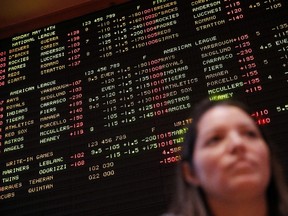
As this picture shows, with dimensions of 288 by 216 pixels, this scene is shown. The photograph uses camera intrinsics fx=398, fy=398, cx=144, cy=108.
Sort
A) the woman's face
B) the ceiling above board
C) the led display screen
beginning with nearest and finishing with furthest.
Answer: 1. the woman's face
2. the led display screen
3. the ceiling above board

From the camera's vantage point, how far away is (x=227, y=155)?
0.91 meters

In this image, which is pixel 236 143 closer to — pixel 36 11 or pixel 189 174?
pixel 189 174

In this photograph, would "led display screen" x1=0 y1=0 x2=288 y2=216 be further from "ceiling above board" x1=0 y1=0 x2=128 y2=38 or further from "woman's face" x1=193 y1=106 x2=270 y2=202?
"woman's face" x1=193 y1=106 x2=270 y2=202

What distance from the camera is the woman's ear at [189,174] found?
3.38ft

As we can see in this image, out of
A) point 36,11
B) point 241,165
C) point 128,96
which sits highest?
point 36,11

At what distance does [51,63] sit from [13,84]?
0.92ft

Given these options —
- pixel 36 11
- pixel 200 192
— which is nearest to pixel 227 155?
pixel 200 192

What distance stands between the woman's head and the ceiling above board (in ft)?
5.99

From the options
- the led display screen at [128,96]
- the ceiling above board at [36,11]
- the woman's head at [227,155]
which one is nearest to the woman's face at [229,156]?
the woman's head at [227,155]

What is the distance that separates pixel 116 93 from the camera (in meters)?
2.29

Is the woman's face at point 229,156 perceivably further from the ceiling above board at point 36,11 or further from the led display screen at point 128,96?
the ceiling above board at point 36,11

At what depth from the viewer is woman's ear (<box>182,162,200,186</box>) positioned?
3.38ft

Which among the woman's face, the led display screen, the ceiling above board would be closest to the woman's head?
the woman's face

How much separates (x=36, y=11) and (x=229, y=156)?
7.35 feet
